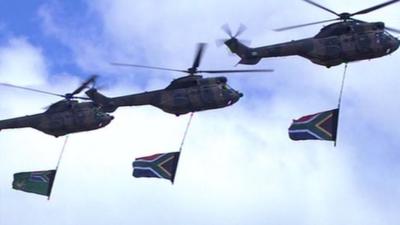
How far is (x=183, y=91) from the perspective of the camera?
3991 inches

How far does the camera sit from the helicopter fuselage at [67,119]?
4072 inches

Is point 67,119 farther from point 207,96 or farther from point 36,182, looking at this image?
point 207,96

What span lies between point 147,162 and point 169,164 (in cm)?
196

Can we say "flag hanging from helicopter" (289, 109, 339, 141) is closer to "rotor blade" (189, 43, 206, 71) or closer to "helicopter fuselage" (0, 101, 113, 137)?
"rotor blade" (189, 43, 206, 71)

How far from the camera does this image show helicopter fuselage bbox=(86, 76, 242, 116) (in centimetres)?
10088

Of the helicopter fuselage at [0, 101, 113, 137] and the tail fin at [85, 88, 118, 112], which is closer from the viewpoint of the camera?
the helicopter fuselage at [0, 101, 113, 137]

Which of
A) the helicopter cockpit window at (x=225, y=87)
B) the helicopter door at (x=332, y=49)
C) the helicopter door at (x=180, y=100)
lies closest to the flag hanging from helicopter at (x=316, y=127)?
the helicopter door at (x=332, y=49)

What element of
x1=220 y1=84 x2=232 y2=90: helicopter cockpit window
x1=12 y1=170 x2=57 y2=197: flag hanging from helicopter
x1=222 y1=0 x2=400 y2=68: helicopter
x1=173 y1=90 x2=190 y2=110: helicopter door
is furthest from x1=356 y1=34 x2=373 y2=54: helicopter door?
x1=12 y1=170 x2=57 y2=197: flag hanging from helicopter

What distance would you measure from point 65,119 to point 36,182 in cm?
599

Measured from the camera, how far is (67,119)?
103 meters

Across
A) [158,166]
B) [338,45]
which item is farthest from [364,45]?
[158,166]

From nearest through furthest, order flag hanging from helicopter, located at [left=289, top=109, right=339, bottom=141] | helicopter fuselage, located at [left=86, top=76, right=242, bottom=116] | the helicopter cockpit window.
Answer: flag hanging from helicopter, located at [left=289, top=109, right=339, bottom=141] < helicopter fuselage, located at [left=86, top=76, right=242, bottom=116] < the helicopter cockpit window

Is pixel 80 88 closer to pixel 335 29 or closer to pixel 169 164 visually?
pixel 169 164

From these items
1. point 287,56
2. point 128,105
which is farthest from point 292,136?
point 128,105
